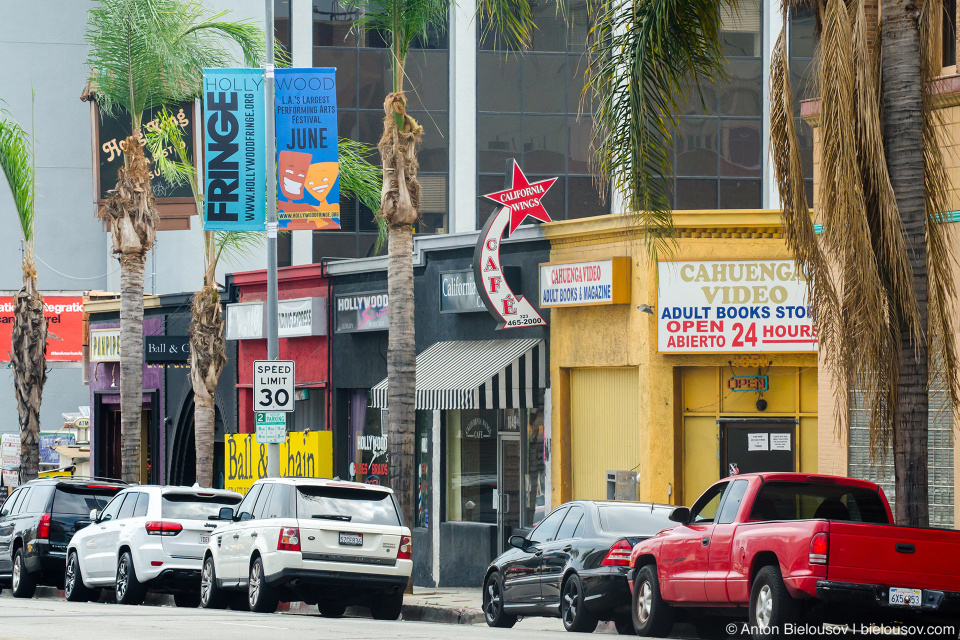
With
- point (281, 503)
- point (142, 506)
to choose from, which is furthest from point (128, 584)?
point (281, 503)

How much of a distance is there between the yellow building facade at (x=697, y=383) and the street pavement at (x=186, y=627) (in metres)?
4.91

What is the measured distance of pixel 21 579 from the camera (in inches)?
843

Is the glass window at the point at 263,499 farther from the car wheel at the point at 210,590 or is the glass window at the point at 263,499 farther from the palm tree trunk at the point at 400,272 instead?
the palm tree trunk at the point at 400,272

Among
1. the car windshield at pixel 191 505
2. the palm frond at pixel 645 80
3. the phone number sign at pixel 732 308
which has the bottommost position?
the car windshield at pixel 191 505

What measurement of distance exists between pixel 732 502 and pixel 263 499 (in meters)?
6.59

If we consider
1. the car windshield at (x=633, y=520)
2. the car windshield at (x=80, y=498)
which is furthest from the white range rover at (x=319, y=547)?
the car windshield at (x=80, y=498)

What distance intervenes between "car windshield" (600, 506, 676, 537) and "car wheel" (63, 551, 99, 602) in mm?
8535

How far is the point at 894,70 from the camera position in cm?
1262

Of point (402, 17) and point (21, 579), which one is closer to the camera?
point (402, 17)

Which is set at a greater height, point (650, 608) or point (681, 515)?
point (681, 515)

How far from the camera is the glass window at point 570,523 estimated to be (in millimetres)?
15770

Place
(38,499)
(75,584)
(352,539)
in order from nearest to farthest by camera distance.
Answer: (352,539)
(75,584)
(38,499)

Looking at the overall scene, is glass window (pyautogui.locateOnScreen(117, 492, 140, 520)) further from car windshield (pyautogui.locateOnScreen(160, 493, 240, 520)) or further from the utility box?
the utility box

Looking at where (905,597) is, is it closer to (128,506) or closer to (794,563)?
(794,563)
